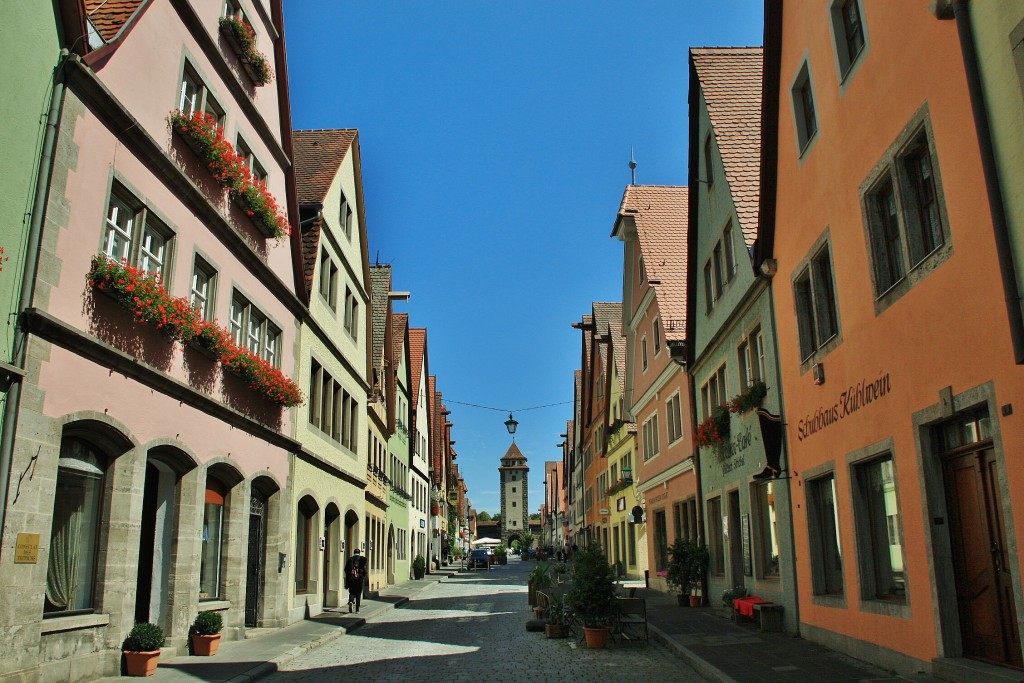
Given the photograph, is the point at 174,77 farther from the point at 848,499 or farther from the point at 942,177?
the point at 848,499

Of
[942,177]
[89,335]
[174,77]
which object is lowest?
[89,335]

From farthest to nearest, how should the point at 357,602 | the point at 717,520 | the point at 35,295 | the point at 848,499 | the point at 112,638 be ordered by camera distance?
the point at 357,602 → the point at 717,520 → the point at 848,499 → the point at 112,638 → the point at 35,295

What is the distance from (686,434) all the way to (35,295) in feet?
56.7

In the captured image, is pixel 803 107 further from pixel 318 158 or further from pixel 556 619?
pixel 318 158

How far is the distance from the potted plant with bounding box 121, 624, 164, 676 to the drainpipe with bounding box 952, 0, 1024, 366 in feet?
33.0

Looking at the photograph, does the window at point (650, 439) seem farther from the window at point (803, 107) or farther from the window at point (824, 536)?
the window at point (803, 107)

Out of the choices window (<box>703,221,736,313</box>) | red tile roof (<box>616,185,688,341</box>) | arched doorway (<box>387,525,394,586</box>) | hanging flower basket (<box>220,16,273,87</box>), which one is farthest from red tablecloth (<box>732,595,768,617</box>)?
arched doorway (<box>387,525,394,586</box>)

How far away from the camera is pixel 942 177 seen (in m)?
8.33

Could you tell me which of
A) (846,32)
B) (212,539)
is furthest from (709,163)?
(212,539)

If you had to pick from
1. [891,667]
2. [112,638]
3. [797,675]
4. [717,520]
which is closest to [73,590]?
[112,638]

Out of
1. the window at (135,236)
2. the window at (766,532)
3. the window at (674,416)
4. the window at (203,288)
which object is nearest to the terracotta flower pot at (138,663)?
the window at (135,236)

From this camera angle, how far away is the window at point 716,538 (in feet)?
63.8

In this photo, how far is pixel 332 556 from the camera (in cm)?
2330

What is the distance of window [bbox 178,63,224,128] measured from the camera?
44.5 ft
